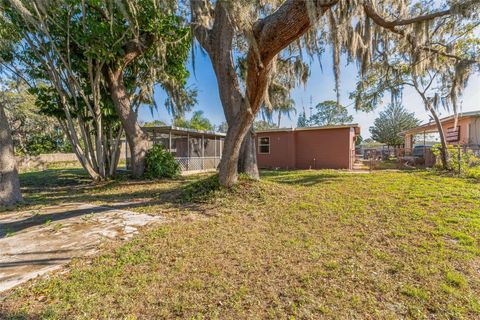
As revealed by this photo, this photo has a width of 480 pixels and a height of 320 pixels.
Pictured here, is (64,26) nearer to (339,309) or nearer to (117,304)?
(117,304)

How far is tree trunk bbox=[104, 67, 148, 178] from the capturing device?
7.89 metres

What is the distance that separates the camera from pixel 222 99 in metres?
5.68

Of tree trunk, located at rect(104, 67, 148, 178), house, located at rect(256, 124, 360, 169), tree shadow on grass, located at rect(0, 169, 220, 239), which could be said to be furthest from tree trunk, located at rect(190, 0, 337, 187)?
house, located at rect(256, 124, 360, 169)

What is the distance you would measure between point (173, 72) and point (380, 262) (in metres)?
8.80

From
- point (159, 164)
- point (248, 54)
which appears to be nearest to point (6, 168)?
point (159, 164)

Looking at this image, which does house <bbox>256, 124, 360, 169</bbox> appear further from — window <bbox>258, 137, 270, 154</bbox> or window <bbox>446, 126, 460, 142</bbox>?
window <bbox>446, 126, 460, 142</bbox>

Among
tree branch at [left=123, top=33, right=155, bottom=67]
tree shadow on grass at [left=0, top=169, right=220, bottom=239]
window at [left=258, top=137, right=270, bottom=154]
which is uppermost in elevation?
tree branch at [left=123, top=33, right=155, bottom=67]

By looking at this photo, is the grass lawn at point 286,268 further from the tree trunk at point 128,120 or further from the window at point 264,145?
the window at point 264,145

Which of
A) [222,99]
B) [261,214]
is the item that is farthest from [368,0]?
[261,214]

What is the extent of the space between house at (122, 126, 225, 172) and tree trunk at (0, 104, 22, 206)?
19.5 ft

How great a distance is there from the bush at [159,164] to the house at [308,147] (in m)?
6.03

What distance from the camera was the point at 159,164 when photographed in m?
8.84

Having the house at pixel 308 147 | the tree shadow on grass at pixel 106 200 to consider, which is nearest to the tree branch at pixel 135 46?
the tree shadow on grass at pixel 106 200

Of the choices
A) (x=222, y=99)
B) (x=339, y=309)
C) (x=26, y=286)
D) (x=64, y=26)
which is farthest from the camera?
(x=64, y=26)
